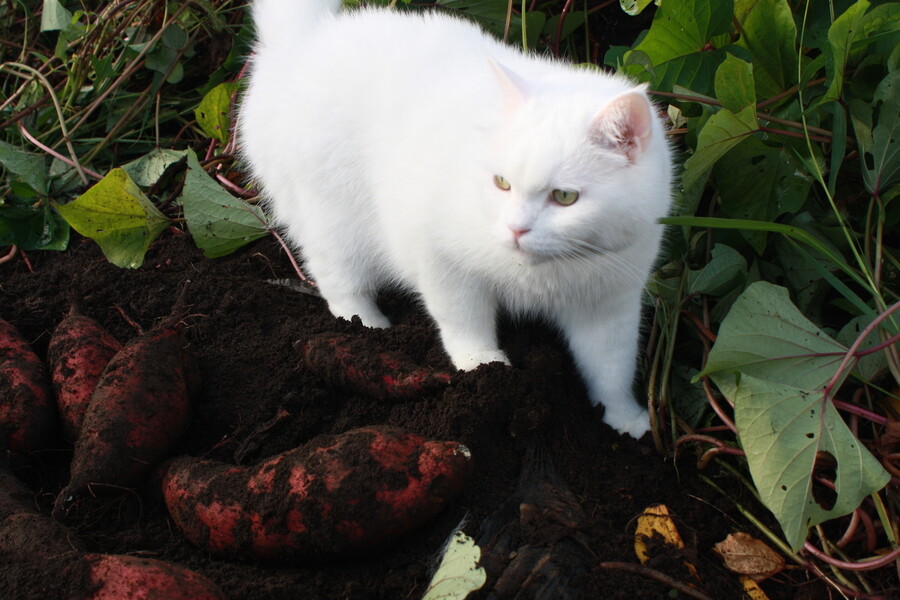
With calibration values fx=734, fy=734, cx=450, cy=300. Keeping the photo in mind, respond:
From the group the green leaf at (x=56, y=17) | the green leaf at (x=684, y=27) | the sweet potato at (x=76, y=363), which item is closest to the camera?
the sweet potato at (x=76, y=363)

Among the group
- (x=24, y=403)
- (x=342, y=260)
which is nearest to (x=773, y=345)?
(x=342, y=260)

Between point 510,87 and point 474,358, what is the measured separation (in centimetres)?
75

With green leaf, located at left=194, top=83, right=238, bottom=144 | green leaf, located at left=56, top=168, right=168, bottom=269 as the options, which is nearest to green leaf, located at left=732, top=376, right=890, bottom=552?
green leaf, located at left=56, top=168, right=168, bottom=269

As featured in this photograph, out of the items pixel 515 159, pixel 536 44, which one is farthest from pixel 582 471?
pixel 536 44

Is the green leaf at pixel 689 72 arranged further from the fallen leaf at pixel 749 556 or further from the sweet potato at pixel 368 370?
the fallen leaf at pixel 749 556

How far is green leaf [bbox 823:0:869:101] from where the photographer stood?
166 cm

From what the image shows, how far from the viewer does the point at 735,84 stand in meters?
1.74

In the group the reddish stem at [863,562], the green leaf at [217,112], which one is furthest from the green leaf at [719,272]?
the green leaf at [217,112]

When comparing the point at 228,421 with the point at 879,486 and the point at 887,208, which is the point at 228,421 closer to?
the point at 879,486

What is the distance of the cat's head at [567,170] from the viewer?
1538mm

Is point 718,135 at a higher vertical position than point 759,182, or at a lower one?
higher

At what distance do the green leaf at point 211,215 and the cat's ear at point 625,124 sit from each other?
1.47 metres

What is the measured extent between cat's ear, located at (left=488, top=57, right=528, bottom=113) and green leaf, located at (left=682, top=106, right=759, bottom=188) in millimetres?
435

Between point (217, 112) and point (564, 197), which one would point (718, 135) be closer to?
point (564, 197)
